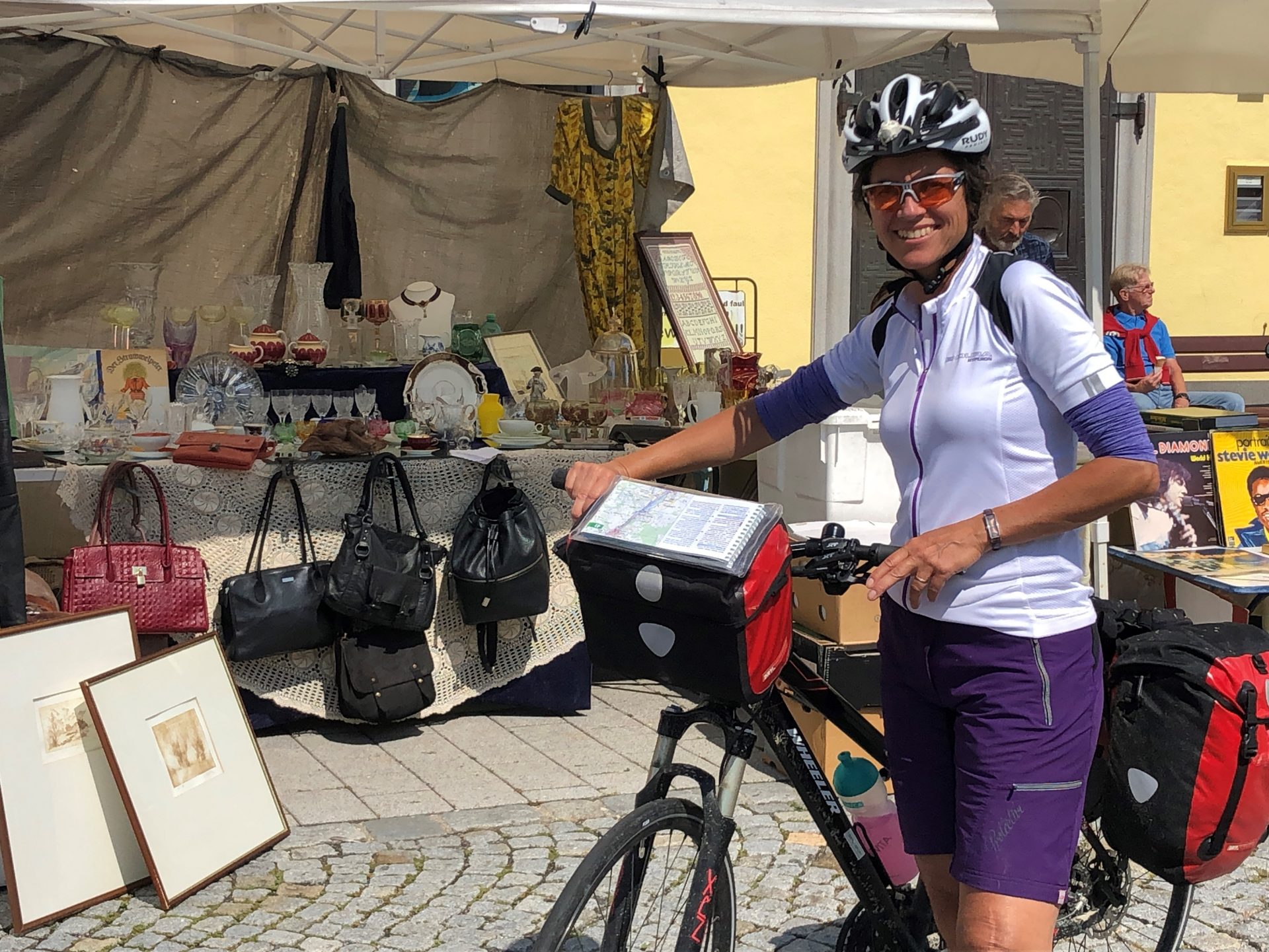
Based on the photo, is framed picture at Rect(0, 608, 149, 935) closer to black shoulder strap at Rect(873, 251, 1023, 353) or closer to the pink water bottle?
the pink water bottle

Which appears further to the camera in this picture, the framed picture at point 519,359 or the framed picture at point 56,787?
the framed picture at point 519,359

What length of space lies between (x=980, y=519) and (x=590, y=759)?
2807 millimetres

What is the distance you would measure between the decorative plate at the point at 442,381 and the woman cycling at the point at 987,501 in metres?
3.68

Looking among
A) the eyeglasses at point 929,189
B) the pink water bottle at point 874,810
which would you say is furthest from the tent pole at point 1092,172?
the eyeglasses at point 929,189

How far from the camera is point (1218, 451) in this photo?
4969 millimetres

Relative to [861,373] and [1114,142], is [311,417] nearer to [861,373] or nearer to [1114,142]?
[861,373]

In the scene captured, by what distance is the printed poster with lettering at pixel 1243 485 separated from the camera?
4.93 m

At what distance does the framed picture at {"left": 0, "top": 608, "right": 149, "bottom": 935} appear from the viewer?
3.28 m

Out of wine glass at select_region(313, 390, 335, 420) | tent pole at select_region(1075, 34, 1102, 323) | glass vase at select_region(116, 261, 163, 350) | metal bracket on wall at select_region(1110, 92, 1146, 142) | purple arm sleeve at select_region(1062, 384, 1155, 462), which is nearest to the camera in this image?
purple arm sleeve at select_region(1062, 384, 1155, 462)

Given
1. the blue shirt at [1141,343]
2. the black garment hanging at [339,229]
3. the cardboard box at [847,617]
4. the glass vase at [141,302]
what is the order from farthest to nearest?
the blue shirt at [1141,343]
the black garment hanging at [339,229]
the glass vase at [141,302]
the cardboard box at [847,617]

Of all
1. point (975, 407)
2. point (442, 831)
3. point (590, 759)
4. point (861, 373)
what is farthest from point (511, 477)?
point (975, 407)

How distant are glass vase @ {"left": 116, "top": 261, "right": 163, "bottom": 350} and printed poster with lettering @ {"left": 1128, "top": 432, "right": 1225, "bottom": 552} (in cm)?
410

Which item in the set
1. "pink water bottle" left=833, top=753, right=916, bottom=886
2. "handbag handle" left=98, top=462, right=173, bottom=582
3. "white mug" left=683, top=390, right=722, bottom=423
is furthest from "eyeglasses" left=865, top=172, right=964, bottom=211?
"white mug" left=683, top=390, right=722, bottom=423

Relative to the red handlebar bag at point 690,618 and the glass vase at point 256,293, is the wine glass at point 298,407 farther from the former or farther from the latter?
the red handlebar bag at point 690,618
